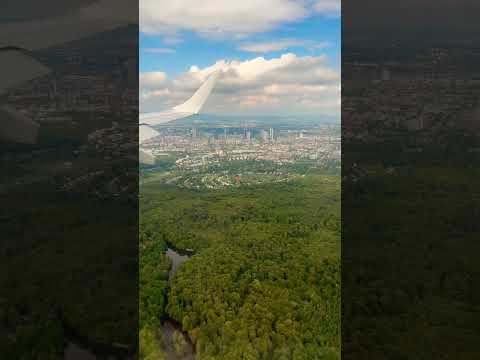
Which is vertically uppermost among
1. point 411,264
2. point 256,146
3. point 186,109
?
point 186,109

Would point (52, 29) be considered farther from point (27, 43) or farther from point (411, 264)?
point (411, 264)

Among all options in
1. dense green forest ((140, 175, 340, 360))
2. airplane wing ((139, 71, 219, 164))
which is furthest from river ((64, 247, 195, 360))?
airplane wing ((139, 71, 219, 164))

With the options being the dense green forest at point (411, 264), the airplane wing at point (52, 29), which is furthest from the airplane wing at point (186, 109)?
the dense green forest at point (411, 264)

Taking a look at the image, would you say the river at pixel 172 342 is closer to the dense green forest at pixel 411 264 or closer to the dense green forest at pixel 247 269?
the dense green forest at pixel 247 269

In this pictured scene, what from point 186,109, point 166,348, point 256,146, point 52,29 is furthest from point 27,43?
point 256,146

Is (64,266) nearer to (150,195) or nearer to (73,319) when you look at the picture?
(73,319)
